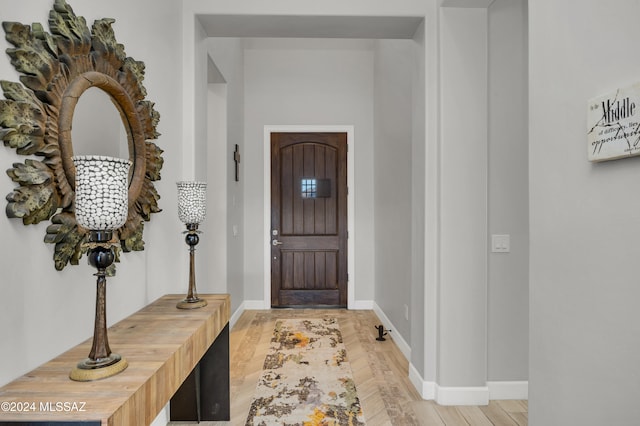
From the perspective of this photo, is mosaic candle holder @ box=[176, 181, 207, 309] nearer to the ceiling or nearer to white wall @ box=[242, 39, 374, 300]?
the ceiling

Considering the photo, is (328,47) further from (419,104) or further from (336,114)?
(419,104)

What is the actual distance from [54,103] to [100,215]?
0.49 meters

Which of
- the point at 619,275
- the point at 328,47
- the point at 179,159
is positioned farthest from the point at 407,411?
the point at 328,47

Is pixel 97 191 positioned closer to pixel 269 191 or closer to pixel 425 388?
pixel 425 388

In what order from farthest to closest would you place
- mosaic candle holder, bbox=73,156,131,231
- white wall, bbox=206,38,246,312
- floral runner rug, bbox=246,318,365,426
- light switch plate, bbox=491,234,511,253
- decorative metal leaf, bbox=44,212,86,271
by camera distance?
white wall, bbox=206,38,246,312
light switch plate, bbox=491,234,511,253
floral runner rug, bbox=246,318,365,426
decorative metal leaf, bbox=44,212,86,271
mosaic candle holder, bbox=73,156,131,231

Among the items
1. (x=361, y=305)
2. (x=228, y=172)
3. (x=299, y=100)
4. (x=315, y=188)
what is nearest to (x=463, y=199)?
(x=228, y=172)

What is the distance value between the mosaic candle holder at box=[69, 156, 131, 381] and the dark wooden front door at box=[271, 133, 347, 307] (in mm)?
3975

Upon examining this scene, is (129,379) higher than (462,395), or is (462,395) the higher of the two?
(129,379)

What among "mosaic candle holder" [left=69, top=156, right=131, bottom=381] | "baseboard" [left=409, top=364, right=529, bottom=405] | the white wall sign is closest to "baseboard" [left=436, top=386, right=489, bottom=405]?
"baseboard" [left=409, top=364, right=529, bottom=405]

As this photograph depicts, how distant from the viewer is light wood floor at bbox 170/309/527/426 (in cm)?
242

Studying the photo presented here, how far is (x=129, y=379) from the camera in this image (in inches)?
Result: 42.8

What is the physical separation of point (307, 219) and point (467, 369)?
2.91m

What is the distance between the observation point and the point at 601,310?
42.1 inches

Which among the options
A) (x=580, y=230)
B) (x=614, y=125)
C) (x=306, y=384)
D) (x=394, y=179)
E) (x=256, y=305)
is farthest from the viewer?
(x=256, y=305)
